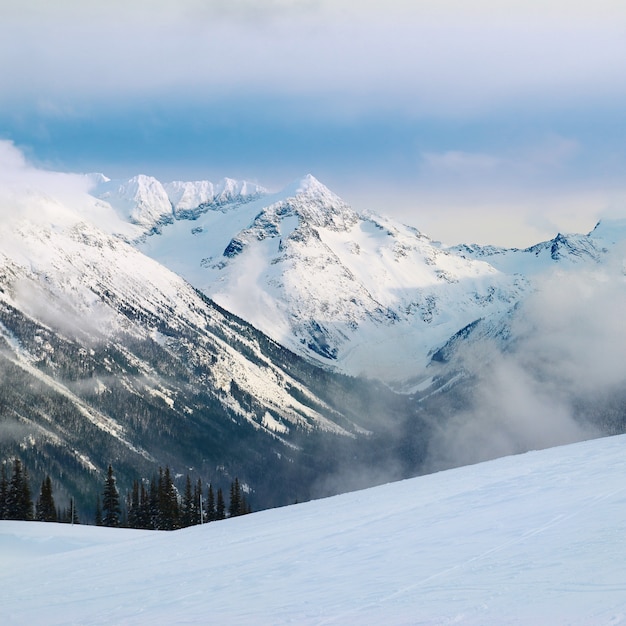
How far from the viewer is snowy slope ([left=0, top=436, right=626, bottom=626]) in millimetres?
18172

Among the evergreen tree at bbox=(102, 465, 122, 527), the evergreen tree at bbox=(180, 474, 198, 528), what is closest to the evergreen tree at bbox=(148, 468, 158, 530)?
the evergreen tree at bbox=(180, 474, 198, 528)

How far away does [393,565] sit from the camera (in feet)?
75.4

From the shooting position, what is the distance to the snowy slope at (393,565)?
18.2 metres

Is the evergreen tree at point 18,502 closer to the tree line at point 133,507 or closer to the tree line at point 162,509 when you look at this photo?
the tree line at point 133,507

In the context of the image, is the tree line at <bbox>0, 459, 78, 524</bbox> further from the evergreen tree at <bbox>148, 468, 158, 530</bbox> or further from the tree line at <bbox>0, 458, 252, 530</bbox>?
the evergreen tree at <bbox>148, 468, 158, 530</bbox>

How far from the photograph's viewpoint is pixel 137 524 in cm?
8831

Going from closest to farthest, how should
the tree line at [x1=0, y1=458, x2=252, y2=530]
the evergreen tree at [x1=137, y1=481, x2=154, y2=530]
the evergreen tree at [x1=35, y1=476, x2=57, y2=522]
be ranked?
the tree line at [x1=0, y1=458, x2=252, y2=530]
the evergreen tree at [x1=35, y1=476, x2=57, y2=522]
the evergreen tree at [x1=137, y1=481, x2=154, y2=530]

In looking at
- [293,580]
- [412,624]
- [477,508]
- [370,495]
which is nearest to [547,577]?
[412,624]

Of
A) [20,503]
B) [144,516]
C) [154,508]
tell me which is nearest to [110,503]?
[144,516]

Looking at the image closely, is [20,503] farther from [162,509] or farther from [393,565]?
[393,565]

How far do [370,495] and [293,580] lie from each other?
1859 cm

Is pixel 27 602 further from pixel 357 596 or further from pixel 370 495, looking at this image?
pixel 370 495

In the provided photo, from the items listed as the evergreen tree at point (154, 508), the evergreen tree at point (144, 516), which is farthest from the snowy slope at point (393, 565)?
the evergreen tree at point (144, 516)

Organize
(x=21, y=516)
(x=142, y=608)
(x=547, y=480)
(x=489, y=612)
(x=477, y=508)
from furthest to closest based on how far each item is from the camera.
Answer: (x=21, y=516) → (x=547, y=480) → (x=477, y=508) → (x=142, y=608) → (x=489, y=612)
